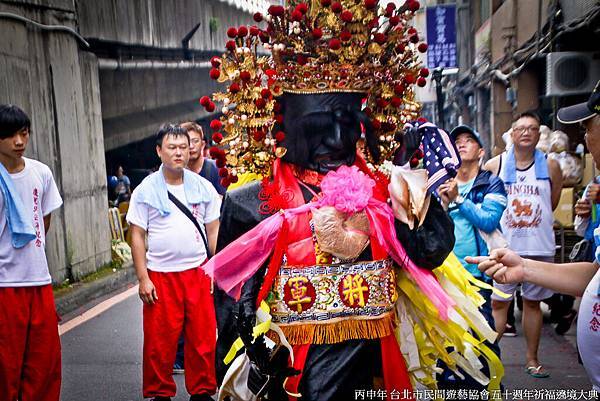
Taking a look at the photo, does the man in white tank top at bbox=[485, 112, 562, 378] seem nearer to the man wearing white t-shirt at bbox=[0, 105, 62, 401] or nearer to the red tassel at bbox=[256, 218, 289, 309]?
the red tassel at bbox=[256, 218, 289, 309]

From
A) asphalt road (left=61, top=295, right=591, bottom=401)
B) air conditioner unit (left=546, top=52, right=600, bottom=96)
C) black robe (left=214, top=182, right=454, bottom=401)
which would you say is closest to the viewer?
black robe (left=214, top=182, right=454, bottom=401)

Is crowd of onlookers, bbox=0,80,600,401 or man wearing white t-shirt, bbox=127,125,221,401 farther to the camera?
man wearing white t-shirt, bbox=127,125,221,401

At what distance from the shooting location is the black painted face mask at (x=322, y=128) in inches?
121

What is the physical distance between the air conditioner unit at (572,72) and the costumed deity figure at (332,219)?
26.3ft

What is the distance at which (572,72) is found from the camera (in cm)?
1035

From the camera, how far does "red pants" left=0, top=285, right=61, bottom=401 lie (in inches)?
161

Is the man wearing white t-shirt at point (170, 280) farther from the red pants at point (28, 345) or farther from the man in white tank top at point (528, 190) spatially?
the man in white tank top at point (528, 190)

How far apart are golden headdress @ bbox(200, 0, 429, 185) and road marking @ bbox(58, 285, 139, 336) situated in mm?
4980

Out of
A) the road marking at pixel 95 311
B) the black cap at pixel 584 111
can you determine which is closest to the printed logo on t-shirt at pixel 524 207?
the black cap at pixel 584 111

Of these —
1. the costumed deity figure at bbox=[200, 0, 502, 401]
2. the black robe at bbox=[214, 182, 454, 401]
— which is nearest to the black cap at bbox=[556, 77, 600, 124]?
the costumed deity figure at bbox=[200, 0, 502, 401]

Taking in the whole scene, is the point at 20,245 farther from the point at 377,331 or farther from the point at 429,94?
the point at 429,94

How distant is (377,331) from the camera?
3.00 m

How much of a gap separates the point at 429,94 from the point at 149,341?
104ft

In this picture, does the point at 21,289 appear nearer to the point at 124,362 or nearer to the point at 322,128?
the point at 124,362
